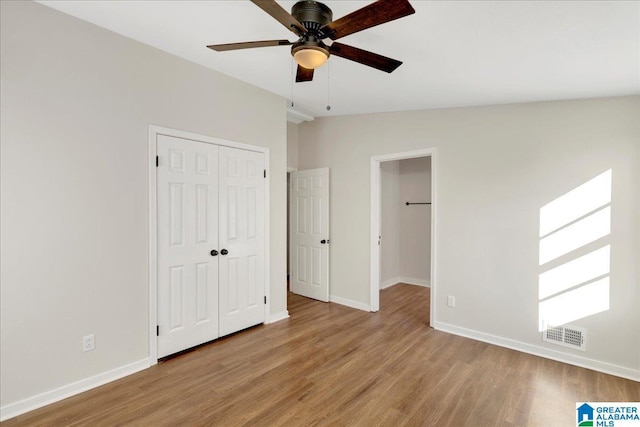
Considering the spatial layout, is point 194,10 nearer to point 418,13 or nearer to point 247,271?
point 418,13

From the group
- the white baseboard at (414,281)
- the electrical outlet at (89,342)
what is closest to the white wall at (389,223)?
the white baseboard at (414,281)

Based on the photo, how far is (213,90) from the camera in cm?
316

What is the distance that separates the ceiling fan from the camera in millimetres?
1439

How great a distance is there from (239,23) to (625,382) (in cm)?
426

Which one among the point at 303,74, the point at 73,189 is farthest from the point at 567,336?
the point at 73,189

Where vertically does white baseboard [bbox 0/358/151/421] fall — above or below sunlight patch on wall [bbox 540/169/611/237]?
below

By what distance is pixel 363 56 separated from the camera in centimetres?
185

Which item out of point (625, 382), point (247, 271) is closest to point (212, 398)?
point (247, 271)

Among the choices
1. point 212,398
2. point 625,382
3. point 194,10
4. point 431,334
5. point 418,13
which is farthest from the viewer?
point 431,334

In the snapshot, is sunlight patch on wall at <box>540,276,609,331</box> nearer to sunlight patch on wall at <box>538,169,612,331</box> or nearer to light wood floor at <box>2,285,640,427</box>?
sunlight patch on wall at <box>538,169,612,331</box>

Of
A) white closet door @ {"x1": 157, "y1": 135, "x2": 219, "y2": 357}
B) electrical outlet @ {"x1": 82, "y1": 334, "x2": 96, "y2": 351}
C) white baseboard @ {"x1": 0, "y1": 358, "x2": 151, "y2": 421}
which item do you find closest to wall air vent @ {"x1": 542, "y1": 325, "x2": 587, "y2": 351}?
white closet door @ {"x1": 157, "y1": 135, "x2": 219, "y2": 357}

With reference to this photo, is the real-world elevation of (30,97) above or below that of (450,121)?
below

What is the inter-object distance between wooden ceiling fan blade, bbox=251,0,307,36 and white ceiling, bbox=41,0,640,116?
40cm

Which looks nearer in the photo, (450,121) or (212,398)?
(212,398)
